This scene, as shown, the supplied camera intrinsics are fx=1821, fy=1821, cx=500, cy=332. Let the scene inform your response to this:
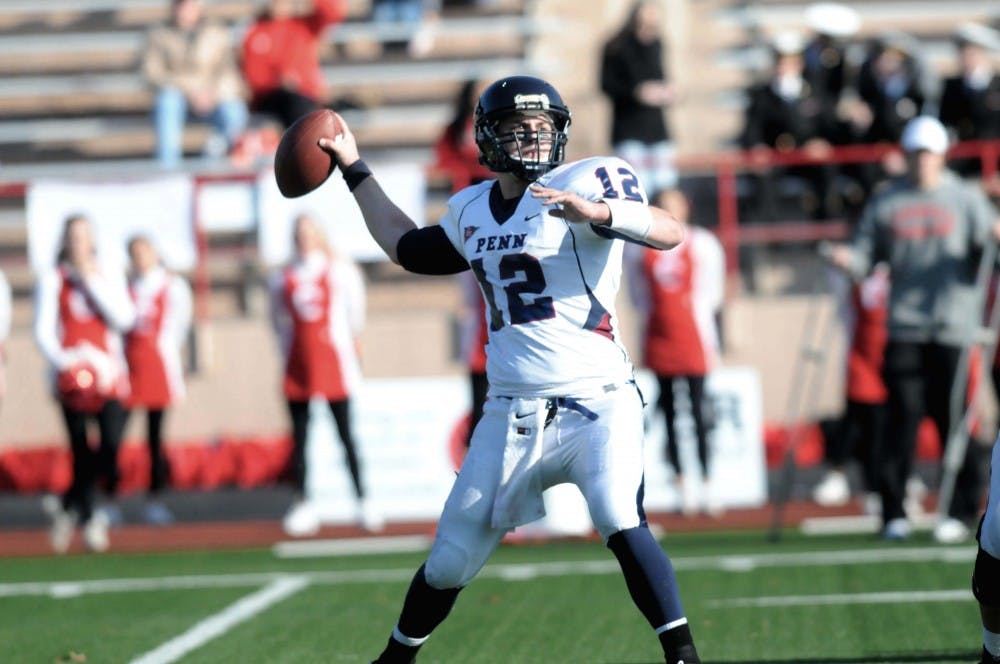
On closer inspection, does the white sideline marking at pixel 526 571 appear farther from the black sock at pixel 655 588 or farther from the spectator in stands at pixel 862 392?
the black sock at pixel 655 588

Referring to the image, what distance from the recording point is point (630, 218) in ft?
15.6

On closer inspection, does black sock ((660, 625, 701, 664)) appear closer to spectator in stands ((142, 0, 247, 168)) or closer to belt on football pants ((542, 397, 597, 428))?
belt on football pants ((542, 397, 597, 428))

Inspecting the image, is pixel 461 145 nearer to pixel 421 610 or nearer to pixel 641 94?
pixel 641 94

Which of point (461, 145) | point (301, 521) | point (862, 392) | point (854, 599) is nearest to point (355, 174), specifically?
point (854, 599)

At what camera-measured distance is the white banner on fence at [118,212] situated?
13.5 metres

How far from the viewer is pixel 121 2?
56.7ft

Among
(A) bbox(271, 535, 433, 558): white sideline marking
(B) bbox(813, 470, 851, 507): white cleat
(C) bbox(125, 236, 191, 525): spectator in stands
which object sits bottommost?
(B) bbox(813, 470, 851, 507): white cleat

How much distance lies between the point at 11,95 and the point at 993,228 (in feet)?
35.3

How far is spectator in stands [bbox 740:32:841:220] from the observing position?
1366cm

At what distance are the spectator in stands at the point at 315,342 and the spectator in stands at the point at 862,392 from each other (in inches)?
116

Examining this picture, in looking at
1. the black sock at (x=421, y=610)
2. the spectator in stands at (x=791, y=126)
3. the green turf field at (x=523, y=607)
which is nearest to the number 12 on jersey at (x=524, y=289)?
the black sock at (x=421, y=610)

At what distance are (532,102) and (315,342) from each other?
20.6ft

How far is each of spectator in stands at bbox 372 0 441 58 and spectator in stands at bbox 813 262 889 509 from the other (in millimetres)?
6203

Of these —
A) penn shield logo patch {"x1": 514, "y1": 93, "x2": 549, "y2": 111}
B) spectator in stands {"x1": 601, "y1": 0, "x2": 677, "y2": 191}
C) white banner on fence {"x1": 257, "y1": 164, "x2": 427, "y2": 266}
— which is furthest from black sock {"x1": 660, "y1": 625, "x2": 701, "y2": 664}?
spectator in stands {"x1": 601, "y1": 0, "x2": 677, "y2": 191}
